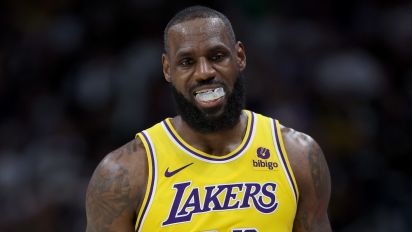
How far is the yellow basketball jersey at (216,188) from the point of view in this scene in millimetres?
4215

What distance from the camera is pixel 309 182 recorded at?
175 inches

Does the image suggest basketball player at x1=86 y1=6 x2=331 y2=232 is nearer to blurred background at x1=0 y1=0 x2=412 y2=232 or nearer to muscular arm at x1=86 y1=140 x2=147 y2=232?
muscular arm at x1=86 y1=140 x2=147 y2=232

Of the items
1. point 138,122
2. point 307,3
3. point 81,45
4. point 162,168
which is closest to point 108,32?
point 81,45

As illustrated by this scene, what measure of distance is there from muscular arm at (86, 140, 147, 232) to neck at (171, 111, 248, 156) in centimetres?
28

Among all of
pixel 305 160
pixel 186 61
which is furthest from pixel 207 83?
pixel 305 160

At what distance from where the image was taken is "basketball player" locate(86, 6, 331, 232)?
167 inches

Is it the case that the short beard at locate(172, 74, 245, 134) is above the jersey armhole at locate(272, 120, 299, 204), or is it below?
above

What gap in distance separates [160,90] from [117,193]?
15.6 feet

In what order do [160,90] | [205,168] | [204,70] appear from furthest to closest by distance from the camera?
[160,90]
[205,168]
[204,70]

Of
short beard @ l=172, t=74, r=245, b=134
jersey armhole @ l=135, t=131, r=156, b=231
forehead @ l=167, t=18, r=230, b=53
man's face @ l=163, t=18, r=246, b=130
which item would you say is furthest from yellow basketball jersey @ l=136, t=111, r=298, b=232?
forehead @ l=167, t=18, r=230, b=53

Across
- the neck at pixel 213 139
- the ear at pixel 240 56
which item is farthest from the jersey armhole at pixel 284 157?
the ear at pixel 240 56

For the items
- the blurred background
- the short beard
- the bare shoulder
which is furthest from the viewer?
the blurred background

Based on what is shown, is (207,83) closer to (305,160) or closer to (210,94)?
(210,94)

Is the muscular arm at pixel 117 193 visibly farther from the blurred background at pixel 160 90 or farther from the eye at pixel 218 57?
the blurred background at pixel 160 90
